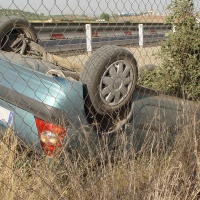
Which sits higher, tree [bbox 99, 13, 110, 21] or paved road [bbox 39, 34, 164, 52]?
paved road [bbox 39, 34, 164, 52]

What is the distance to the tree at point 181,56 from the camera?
5.02 meters

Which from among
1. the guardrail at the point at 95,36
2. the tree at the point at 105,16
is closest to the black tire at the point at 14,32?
the guardrail at the point at 95,36

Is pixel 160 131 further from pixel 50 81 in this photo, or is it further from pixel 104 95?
pixel 50 81

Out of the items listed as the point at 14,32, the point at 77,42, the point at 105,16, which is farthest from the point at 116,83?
the point at 77,42

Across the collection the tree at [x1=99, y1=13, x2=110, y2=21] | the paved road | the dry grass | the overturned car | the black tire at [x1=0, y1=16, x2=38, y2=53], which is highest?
the paved road

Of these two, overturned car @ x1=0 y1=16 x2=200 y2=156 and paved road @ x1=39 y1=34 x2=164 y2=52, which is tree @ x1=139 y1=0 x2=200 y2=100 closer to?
paved road @ x1=39 y1=34 x2=164 y2=52

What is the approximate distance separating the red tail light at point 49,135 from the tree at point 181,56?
2.16 metres

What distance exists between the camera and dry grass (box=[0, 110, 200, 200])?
285 cm

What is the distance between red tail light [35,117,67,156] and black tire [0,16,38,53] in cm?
152

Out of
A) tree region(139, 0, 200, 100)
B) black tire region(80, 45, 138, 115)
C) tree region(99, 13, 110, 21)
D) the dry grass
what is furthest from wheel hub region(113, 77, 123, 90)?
tree region(139, 0, 200, 100)

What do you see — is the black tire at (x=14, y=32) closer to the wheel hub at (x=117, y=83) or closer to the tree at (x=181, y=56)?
the wheel hub at (x=117, y=83)

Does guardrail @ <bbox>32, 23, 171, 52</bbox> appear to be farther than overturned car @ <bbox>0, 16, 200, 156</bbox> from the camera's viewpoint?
Yes

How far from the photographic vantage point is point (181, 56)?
5.11 m

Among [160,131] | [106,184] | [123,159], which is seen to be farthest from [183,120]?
[106,184]
